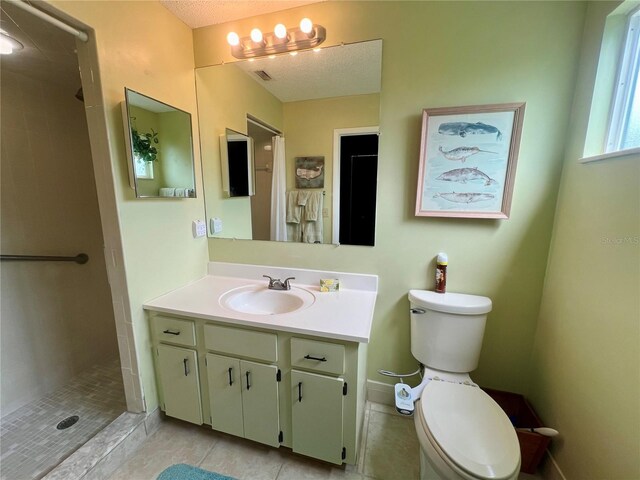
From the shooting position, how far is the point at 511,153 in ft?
3.97

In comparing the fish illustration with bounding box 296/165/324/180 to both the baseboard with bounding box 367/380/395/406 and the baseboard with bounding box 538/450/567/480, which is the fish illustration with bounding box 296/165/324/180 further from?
the baseboard with bounding box 538/450/567/480

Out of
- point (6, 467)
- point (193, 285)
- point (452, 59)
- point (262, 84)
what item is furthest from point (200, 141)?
point (6, 467)

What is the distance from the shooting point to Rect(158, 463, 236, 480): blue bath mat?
3.93 feet

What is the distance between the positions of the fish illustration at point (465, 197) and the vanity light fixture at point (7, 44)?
206cm

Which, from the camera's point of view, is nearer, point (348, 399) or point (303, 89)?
point (348, 399)

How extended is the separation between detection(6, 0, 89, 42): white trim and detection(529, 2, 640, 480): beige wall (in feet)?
6.71

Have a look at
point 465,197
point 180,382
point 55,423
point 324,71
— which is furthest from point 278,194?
point 55,423

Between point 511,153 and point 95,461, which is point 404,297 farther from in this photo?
point 95,461

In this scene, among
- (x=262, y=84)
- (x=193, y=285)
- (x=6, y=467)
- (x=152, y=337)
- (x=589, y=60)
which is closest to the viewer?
(x=589, y=60)

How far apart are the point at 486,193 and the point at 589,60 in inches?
24.6

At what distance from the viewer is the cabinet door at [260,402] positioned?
119 cm

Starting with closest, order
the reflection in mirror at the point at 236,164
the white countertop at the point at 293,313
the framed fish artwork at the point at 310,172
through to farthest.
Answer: the white countertop at the point at 293,313
the framed fish artwork at the point at 310,172
the reflection in mirror at the point at 236,164

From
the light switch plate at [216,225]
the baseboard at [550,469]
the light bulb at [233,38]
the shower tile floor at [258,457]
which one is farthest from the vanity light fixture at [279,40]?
the baseboard at [550,469]

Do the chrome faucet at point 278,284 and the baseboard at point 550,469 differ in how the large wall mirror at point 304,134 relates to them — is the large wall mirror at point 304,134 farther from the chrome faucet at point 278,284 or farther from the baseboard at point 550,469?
the baseboard at point 550,469
